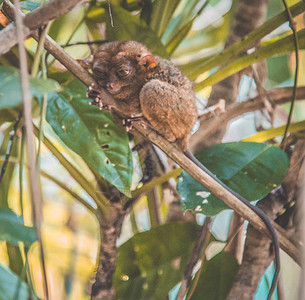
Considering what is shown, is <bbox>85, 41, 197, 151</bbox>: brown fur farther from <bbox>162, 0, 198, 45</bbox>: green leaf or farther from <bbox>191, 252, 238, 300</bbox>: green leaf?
<bbox>191, 252, 238, 300</bbox>: green leaf

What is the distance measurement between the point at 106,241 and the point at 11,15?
1.24m

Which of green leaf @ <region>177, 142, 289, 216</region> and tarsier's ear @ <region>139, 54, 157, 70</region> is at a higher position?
tarsier's ear @ <region>139, 54, 157, 70</region>

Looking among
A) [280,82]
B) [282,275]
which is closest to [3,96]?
[282,275]

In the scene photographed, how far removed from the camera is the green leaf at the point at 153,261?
94.6 inches

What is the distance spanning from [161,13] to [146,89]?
2.26ft

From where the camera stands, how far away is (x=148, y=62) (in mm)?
2369

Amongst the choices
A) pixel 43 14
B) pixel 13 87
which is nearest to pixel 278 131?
pixel 43 14

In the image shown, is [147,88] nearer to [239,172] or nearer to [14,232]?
[239,172]

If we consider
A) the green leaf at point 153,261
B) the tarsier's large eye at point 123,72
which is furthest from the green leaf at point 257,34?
the green leaf at point 153,261

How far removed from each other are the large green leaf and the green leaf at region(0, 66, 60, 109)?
3.11ft

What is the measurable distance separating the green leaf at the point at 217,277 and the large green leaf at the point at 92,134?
0.93m

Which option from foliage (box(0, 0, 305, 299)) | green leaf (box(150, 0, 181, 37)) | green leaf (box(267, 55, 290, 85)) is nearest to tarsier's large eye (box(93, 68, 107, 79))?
foliage (box(0, 0, 305, 299))

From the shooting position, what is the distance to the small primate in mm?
2297

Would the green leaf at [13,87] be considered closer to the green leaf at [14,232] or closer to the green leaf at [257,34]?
the green leaf at [14,232]
